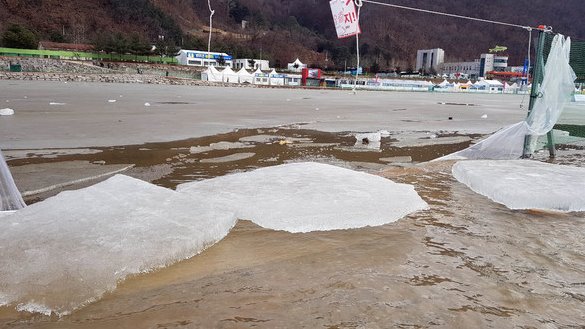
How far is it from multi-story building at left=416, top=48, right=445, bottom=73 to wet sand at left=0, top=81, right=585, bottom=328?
6417 inches

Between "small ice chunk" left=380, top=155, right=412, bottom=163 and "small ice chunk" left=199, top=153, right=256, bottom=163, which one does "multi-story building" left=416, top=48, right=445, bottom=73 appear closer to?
"small ice chunk" left=380, top=155, right=412, bottom=163

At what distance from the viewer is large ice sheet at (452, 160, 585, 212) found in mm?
3652

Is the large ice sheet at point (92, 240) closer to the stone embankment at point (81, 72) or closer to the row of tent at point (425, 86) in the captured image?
the stone embankment at point (81, 72)

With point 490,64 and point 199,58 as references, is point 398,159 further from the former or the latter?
point 490,64

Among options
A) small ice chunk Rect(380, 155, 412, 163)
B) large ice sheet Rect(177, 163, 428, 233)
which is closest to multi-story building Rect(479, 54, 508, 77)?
small ice chunk Rect(380, 155, 412, 163)

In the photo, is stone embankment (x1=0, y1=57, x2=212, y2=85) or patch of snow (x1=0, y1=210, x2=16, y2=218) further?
stone embankment (x1=0, y1=57, x2=212, y2=85)

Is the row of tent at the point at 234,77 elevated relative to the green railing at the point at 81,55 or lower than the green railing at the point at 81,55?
lower

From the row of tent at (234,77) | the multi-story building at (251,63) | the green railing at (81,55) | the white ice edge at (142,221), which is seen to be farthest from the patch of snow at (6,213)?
the multi-story building at (251,63)

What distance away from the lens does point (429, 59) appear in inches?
6422

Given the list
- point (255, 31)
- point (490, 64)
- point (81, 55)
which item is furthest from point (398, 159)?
point (255, 31)

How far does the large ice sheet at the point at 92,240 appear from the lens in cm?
193

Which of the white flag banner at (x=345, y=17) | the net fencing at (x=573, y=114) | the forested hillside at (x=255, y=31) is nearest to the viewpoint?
the net fencing at (x=573, y=114)

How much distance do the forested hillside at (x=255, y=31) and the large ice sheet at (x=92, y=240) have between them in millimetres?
92611

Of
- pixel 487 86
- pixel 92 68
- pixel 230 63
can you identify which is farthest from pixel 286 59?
pixel 92 68
